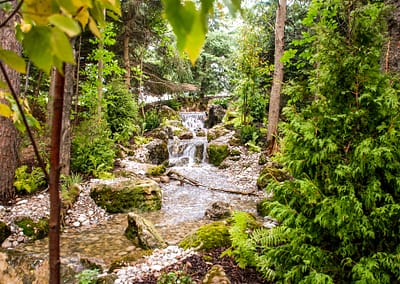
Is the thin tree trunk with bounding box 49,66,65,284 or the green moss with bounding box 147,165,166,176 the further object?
the green moss with bounding box 147,165,166,176

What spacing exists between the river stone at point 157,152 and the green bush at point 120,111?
2.82ft

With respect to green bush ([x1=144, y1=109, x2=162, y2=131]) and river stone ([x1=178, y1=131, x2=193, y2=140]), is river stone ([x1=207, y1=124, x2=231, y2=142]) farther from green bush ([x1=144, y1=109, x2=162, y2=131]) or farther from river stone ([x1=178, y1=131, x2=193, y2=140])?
green bush ([x1=144, y1=109, x2=162, y2=131])

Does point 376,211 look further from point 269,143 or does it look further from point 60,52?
point 269,143

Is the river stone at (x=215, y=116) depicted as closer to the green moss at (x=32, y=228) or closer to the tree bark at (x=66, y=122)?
the tree bark at (x=66, y=122)

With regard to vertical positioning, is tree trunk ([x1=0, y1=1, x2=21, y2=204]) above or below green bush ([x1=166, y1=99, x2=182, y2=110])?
below

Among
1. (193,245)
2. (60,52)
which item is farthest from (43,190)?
(60,52)

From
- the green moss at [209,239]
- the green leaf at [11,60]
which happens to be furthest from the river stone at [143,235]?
the green leaf at [11,60]

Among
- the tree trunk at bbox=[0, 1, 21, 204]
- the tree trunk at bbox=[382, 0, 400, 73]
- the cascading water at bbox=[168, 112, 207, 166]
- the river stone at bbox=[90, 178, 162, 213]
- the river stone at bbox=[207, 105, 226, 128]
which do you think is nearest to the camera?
the tree trunk at bbox=[382, 0, 400, 73]

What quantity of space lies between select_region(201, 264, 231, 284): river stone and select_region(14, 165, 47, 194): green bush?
13.7 feet

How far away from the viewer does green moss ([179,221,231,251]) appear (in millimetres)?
3364

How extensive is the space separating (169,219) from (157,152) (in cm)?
491

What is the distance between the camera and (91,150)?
696 cm

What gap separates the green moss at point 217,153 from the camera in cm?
1007

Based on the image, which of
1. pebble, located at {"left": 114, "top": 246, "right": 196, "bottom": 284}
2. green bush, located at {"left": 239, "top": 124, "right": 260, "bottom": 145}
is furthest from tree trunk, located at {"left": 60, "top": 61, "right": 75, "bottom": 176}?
green bush, located at {"left": 239, "top": 124, "right": 260, "bottom": 145}
